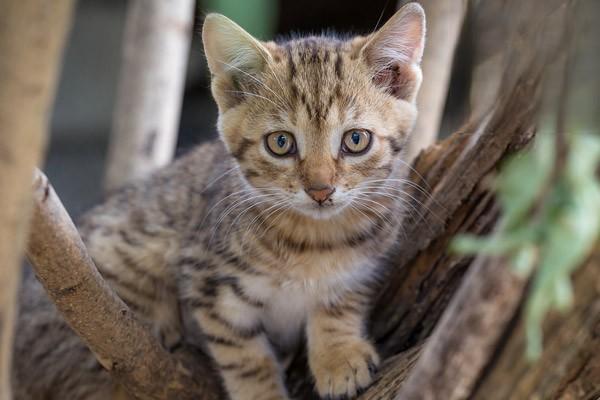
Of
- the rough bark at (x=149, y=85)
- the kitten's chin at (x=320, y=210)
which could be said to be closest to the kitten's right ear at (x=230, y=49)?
the kitten's chin at (x=320, y=210)

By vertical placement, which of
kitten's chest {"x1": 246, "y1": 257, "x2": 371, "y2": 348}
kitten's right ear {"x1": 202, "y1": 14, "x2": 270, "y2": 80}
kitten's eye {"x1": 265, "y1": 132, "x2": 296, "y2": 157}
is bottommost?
kitten's chest {"x1": 246, "y1": 257, "x2": 371, "y2": 348}

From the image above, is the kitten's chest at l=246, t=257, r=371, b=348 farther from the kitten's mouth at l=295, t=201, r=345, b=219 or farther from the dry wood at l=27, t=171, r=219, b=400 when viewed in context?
the dry wood at l=27, t=171, r=219, b=400

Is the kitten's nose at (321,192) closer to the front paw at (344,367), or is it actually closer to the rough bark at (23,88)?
the front paw at (344,367)

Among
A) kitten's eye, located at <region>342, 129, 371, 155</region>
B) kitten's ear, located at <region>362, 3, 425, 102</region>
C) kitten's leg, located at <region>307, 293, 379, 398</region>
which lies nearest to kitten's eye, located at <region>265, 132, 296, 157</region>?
kitten's eye, located at <region>342, 129, 371, 155</region>

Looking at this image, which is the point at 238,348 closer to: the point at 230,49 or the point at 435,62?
the point at 230,49

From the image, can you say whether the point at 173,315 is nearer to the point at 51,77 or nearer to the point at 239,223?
the point at 239,223

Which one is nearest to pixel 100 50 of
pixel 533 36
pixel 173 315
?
pixel 173 315

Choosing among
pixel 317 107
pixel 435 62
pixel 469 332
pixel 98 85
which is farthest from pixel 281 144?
pixel 98 85
